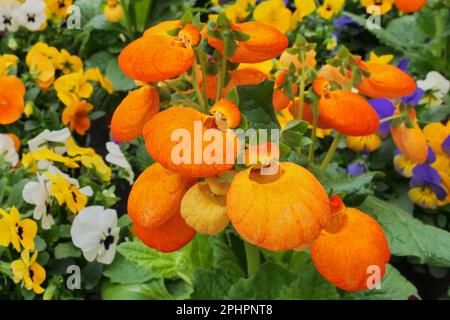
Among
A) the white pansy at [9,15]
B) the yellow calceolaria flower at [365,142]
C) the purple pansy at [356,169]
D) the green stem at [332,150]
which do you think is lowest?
the purple pansy at [356,169]

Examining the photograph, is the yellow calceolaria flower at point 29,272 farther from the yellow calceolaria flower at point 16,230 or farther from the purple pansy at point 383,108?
the purple pansy at point 383,108

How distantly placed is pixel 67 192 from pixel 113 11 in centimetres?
67

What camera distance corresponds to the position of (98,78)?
1354 mm

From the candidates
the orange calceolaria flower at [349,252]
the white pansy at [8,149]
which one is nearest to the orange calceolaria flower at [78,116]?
the white pansy at [8,149]

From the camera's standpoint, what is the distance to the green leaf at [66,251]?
96 centimetres

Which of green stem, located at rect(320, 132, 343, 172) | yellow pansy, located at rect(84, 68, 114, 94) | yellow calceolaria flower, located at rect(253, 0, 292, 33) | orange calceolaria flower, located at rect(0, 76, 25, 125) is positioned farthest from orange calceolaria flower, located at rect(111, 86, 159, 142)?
yellow pansy, located at rect(84, 68, 114, 94)

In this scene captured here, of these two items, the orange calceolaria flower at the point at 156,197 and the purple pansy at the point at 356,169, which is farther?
the purple pansy at the point at 356,169

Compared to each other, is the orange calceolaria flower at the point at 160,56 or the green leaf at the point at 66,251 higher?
the orange calceolaria flower at the point at 160,56

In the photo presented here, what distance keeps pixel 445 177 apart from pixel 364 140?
0.56ft

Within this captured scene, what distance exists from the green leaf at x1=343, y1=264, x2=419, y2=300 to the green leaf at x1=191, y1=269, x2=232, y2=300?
6.5 inches

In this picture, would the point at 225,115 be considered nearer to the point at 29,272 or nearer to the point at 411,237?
the point at 411,237

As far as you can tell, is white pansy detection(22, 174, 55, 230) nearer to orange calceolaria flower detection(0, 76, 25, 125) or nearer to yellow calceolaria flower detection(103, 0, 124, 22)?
orange calceolaria flower detection(0, 76, 25, 125)

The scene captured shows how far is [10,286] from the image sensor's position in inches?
38.9

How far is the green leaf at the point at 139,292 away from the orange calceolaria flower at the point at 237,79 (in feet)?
1.17
